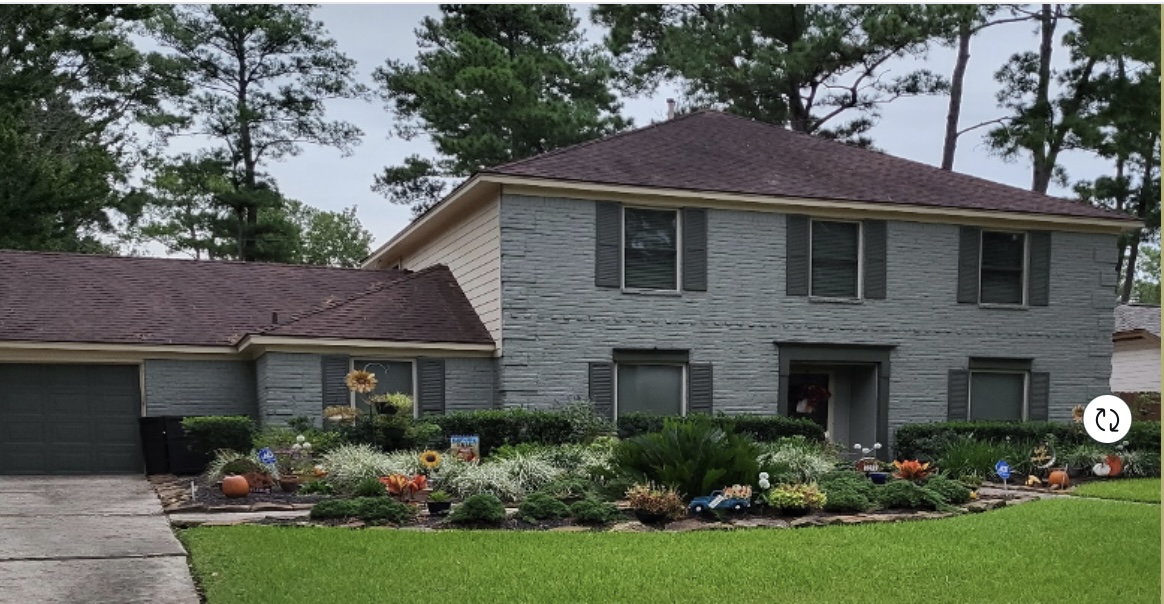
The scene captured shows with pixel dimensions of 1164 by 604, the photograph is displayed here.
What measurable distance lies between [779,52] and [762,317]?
15.1 m

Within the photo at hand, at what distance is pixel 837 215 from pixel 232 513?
11.6m

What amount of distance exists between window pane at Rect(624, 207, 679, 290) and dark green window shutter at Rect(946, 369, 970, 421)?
18.0 ft

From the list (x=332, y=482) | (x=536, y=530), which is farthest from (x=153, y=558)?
(x=332, y=482)

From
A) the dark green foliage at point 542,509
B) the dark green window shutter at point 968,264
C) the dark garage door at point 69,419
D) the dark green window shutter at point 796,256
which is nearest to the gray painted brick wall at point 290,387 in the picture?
the dark garage door at point 69,419

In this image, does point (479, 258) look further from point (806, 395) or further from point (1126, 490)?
point (1126, 490)

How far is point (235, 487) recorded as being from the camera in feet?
35.2

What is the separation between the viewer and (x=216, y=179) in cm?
3045

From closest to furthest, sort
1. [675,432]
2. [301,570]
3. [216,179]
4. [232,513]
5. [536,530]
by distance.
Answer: [301,570] → [536,530] → [232,513] → [675,432] → [216,179]

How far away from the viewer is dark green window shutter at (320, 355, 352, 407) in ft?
51.6

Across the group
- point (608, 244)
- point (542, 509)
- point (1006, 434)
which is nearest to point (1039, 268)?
point (1006, 434)

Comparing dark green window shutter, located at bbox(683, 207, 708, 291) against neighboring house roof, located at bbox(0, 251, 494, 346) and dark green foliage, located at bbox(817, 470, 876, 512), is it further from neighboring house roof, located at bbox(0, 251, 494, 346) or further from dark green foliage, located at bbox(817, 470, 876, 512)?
dark green foliage, located at bbox(817, 470, 876, 512)

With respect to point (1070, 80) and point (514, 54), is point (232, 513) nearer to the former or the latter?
point (514, 54)

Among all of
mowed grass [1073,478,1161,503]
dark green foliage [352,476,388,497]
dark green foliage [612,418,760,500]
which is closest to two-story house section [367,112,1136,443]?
mowed grass [1073,478,1161,503]

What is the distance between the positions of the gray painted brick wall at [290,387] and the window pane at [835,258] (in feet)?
27.3
